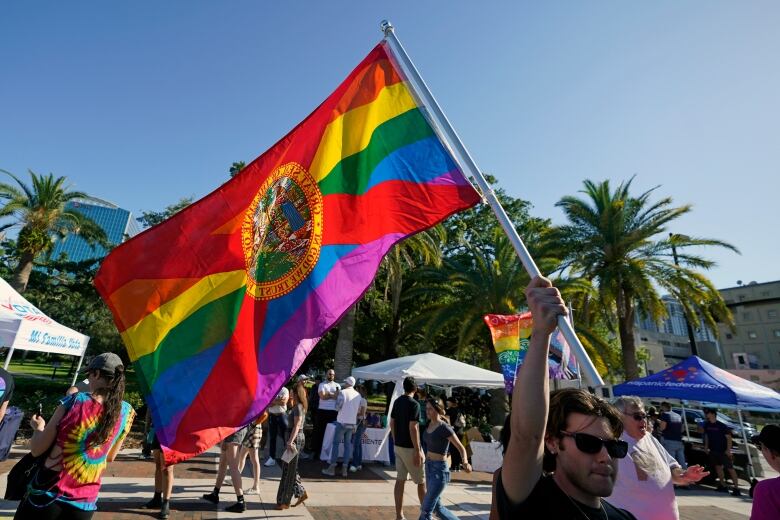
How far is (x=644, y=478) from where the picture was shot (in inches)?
122

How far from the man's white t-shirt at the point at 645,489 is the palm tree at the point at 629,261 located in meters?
14.7

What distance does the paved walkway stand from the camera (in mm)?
6070

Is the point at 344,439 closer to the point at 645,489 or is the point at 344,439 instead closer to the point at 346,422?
the point at 346,422

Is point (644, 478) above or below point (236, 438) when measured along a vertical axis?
above

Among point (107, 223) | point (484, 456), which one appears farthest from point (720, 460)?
point (107, 223)

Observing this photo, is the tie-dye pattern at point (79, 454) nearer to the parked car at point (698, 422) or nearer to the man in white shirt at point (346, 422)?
the man in white shirt at point (346, 422)

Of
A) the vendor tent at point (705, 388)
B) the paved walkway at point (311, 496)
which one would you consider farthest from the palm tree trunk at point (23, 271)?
the vendor tent at point (705, 388)

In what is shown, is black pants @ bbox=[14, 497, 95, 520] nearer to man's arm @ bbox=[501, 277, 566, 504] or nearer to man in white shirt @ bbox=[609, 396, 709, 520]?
man's arm @ bbox=[501, 277, 566, 504]

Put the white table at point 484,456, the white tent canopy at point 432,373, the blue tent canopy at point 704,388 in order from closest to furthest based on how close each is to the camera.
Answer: the blue tent canopy at point 704,388
the white table at point 484,456
the white tent canopy at point 432,373

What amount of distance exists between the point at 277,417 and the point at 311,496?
2018 mm

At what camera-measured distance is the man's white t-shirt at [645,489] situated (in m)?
3.04

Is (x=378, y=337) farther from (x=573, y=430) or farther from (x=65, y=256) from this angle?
(x=65, y=256)

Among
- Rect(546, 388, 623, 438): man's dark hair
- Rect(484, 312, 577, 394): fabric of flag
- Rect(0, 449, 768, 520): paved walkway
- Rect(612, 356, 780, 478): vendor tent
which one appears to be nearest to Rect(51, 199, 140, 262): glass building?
Rect(0, 449, 768, 520): paved walkway

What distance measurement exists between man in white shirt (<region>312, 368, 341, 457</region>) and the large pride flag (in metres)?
7.07
